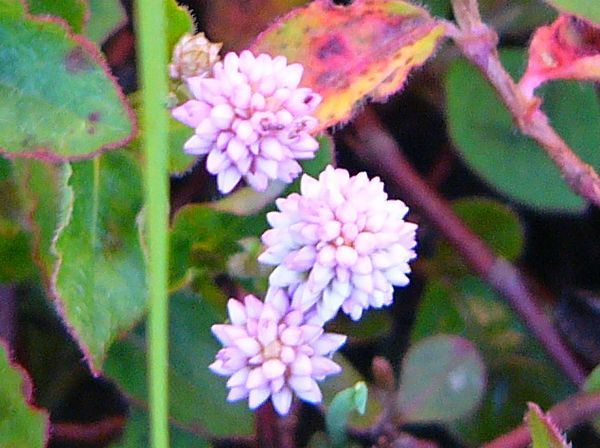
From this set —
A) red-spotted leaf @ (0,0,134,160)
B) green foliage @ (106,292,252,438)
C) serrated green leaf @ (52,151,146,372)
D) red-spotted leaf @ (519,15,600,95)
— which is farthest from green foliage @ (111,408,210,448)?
red-spotted leaf @ (519,15,600,95)

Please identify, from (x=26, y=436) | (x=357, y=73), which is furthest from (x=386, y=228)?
(x=26, y=436)

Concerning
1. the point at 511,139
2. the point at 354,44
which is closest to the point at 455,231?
the point at 511,139

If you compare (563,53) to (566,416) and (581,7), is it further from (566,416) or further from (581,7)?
(566,416)

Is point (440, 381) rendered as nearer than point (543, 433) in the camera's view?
No

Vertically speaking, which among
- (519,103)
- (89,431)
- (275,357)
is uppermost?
(519,103)

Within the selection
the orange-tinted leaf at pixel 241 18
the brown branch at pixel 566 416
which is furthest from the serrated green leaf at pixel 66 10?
the brown branch at pixel 566 416

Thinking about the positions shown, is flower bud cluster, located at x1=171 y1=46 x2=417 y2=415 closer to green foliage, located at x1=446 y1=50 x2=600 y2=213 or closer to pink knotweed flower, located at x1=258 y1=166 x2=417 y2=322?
pink knotweed flower, located at x1=258 y1=166 x2=417 y2=322

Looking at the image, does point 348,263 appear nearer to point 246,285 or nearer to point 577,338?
point 246,285
